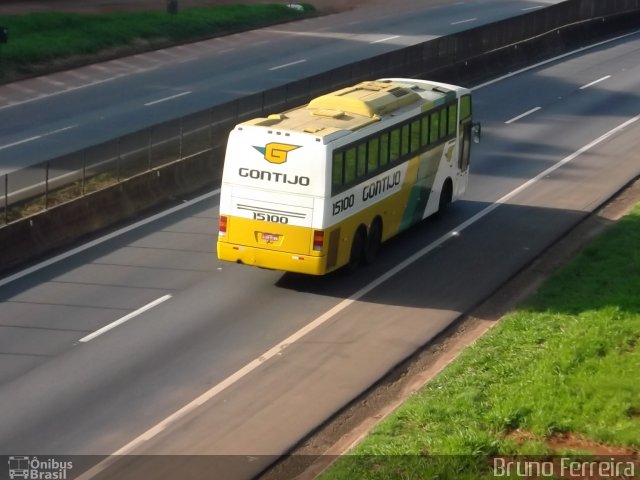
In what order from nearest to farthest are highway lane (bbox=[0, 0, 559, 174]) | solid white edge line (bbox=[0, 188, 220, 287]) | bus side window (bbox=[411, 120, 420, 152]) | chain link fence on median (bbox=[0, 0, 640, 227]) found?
solid white edge line (bbox=[0, 188, 220, 287]) < chain link fence on median (bbox=[0, 0, 640, 227]) < bus side window (bbox=[411, 120, 420, 152]) < highway lane (bbox=[0, 0, 559, 174])

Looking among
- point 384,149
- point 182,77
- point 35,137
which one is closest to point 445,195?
point 384,149

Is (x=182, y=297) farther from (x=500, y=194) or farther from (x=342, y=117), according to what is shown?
(x=500, y=194)

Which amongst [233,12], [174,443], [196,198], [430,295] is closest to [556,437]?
[174,443]

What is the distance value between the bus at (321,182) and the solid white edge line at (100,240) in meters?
3.34

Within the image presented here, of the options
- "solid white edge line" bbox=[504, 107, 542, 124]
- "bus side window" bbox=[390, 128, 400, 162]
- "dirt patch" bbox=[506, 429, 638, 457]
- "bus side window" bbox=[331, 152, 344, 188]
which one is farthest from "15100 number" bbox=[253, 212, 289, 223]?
"solid white edge line" bbox=[504, 107, 542, 124]

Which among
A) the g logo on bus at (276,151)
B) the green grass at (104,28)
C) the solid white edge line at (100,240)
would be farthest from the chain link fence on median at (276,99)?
the green grass at (104,28)

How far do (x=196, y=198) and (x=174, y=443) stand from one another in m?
12.9

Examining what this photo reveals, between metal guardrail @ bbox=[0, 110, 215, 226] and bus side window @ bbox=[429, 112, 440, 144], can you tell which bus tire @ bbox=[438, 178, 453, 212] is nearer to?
bus side window @ bbox=[429, 112, 440, 144]

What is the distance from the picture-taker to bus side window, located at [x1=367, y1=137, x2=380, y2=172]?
72.3 feet

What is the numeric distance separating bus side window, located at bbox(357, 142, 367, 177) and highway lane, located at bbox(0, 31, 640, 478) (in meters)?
1.94

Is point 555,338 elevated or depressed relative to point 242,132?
depressed

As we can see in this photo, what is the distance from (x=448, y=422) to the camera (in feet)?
47.9

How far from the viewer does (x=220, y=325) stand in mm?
19141

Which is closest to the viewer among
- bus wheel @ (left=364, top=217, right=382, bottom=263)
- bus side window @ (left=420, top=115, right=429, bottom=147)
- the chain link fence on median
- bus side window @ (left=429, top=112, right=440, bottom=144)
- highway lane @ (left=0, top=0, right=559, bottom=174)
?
bus wheel @ (left=364, top=217, right=382, bottom=263)
